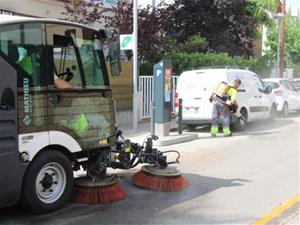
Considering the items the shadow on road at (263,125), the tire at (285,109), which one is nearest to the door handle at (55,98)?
the shadow on road at (263,125)

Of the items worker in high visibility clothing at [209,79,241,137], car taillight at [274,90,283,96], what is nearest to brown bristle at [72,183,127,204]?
worker in high visibility clothing at [209,79,241,137]

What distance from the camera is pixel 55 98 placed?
20.5 feet

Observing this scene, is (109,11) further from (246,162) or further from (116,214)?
(116,214)

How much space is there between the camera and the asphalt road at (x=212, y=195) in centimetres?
625

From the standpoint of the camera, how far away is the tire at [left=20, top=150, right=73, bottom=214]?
6.06 metres

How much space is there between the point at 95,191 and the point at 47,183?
795 millimetres

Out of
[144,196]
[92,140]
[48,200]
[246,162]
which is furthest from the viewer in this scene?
[246,162]

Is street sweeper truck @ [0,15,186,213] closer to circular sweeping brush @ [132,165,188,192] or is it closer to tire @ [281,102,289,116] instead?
circular sweeping brush @ [132,165,188,192]

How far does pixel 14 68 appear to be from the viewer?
574 centimetres

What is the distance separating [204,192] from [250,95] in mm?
8962

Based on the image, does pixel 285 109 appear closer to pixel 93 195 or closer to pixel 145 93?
pixel 145 93

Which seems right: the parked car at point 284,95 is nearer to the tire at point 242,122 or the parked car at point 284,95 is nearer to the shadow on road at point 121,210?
the tire at point 242,122

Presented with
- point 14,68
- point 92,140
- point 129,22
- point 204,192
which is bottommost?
point 204,192

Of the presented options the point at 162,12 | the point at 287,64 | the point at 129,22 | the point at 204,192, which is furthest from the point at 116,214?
the point at 287,64
